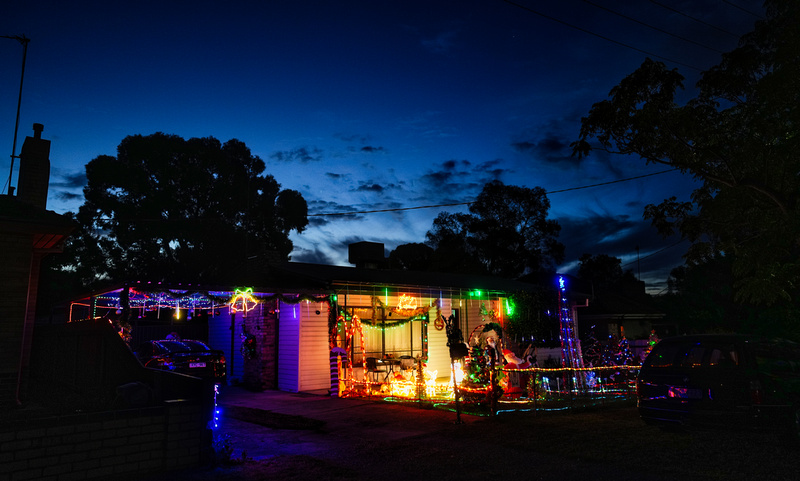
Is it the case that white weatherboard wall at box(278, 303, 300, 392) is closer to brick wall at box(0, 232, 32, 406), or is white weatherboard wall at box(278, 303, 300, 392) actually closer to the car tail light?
brick wall at box(0, 232, 32, 406)

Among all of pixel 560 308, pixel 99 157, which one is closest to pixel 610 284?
pixel 560 308

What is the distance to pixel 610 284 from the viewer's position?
196 ft

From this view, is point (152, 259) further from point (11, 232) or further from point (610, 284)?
point (610, 284)


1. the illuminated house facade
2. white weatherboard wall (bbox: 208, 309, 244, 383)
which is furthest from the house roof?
white weatherboard wall (bbox: 208, 309, 244, 383)

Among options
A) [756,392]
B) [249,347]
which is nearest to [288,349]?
[249,347]

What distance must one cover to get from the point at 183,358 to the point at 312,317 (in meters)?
3.76

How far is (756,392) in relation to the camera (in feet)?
23.3

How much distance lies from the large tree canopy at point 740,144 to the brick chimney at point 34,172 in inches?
389

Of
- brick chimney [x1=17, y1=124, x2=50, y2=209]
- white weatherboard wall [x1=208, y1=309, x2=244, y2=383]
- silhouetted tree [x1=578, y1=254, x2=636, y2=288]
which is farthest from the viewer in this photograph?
silhouetted tree [x1=578, y1=254, x2=636, y2=288]

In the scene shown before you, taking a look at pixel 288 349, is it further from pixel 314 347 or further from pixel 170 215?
pixel 170 215

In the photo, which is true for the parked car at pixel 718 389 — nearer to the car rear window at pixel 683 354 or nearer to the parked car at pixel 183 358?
the car rear window at pixel 683 354

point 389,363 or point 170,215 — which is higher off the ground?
point 170,215

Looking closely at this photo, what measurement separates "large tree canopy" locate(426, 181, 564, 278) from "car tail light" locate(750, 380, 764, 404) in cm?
3413

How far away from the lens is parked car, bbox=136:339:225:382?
14.4 m
